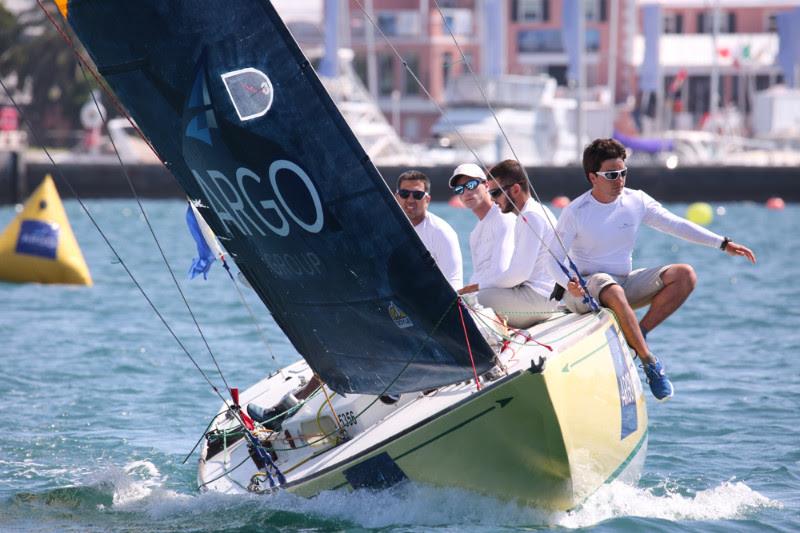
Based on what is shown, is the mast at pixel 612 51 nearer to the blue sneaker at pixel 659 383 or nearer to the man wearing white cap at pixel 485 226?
the man wearing white cap at pixel 485 226

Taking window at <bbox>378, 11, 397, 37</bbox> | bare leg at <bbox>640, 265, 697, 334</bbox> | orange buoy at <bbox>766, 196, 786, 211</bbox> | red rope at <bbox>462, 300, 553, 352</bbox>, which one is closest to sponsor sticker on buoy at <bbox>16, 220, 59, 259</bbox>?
red rope at <bbox>462, 300, 553, 352</bbox>

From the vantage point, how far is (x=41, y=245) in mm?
17438

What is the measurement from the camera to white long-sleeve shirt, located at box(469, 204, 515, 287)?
770 centimetres

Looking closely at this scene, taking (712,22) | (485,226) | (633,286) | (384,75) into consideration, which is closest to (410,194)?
(485,226)

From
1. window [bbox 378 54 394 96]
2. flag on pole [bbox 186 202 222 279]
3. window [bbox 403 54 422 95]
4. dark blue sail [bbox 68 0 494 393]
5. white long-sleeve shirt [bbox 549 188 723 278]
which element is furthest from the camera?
→ window [bbox 378 54 394 96]

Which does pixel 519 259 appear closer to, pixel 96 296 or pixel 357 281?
pixel 357 281

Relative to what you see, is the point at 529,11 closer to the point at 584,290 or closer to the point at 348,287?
the point at 584,290


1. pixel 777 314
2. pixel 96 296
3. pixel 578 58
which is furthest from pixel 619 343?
pixel 578 58

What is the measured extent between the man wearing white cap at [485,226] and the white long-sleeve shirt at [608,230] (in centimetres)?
33

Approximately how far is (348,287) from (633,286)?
1.78 meters

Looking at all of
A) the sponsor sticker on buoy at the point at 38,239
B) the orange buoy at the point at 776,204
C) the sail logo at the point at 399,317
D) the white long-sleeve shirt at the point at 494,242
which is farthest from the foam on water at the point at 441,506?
the orange buoy at the point at 776,204

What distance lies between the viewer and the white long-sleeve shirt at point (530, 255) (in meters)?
7.64

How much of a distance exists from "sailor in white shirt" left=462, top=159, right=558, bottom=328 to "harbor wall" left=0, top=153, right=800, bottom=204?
1111 inches

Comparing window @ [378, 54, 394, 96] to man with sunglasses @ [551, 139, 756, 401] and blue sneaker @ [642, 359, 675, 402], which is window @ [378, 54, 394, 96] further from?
blue sneaker @ [642, 359, 675, 402]
